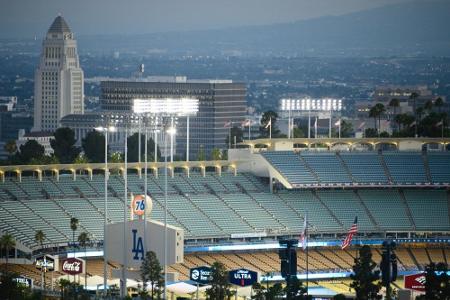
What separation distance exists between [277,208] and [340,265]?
26.4ft

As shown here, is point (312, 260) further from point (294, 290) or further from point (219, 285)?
point (294, 290)

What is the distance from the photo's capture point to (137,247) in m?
94.2

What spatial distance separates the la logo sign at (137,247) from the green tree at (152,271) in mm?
1635

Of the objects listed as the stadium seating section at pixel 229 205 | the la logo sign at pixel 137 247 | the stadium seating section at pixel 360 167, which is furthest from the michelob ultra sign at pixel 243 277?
the stadium seating section at pixel 360 167

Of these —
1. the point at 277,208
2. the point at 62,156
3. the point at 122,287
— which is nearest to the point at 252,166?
the point at 277,208

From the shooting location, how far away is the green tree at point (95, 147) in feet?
529

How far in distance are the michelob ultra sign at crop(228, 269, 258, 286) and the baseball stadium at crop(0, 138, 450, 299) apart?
19.7 ft

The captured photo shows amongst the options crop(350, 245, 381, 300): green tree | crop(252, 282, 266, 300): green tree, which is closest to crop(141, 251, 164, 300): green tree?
crop(252, 282, 266, 300): green tree

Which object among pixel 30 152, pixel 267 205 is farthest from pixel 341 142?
pixel 30 152

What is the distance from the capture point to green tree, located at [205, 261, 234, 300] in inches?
3588

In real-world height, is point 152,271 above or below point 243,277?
above

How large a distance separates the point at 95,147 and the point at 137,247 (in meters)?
70.9

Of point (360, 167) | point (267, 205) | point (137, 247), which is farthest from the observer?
point (360, 167)

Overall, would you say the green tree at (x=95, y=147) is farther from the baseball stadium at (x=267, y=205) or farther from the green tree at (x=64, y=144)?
the baseball stadium at (x=267, y=205)
